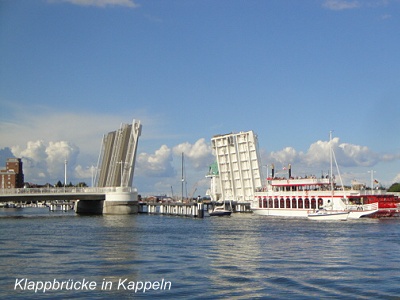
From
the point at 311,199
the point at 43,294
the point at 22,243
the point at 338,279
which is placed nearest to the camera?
the point at 43,294

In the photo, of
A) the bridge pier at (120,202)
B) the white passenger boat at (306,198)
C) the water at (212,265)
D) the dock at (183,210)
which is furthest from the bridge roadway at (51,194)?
the water at (212,265)

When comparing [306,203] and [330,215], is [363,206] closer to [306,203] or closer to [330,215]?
[330,215]

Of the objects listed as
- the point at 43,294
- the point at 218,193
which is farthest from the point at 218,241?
the point at 218,193

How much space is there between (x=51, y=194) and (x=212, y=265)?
6134 centimetres

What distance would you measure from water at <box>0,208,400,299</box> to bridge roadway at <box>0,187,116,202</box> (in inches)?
1571

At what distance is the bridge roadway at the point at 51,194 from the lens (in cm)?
8588

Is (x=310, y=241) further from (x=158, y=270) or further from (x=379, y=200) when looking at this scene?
(x=379, y=200)

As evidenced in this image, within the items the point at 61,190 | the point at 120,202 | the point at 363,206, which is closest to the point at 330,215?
the point at 363,206

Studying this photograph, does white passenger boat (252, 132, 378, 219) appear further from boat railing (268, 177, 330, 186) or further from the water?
the water

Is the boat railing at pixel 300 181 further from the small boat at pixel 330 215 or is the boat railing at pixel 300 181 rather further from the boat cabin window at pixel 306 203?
the small boat at pixel 330 215

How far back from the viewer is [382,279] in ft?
84.5

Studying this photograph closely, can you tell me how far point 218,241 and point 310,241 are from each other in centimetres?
662

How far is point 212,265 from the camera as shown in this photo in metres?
29.7

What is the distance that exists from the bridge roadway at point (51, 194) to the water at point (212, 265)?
39914mm
